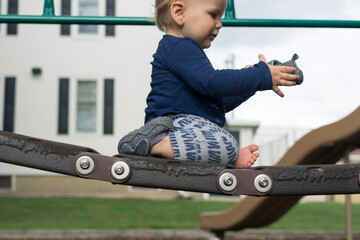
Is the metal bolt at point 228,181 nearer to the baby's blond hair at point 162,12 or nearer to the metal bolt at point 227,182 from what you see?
the metal bolt at point 227,182

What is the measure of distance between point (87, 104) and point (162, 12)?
1047 cm

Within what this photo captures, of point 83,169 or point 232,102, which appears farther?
point 232,102

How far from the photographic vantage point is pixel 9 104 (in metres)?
11.2

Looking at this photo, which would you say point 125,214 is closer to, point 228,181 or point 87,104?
point 87,104

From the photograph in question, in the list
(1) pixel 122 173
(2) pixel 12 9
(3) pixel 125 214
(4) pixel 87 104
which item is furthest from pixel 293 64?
(2) pixel 12 9

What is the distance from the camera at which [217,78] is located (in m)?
1.16

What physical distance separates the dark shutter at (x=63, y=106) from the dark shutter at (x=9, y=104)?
0.97 m

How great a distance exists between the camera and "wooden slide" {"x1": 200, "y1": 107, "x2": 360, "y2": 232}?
2658 millimetres

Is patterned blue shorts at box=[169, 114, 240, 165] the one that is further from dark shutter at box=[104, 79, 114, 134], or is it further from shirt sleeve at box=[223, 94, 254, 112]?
dark shutter at box=[104, 79, 114, 134]

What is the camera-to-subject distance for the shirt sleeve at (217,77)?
1164 mm

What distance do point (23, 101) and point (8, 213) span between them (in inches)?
145

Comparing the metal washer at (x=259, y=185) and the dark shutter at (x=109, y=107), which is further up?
the dark shutter at (x=109, y=107)

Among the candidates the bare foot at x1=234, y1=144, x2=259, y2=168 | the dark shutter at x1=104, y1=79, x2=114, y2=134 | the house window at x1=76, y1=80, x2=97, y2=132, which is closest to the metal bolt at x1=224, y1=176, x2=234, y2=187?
the bare foot at x1=234, y1=144, x2=259, y2=168

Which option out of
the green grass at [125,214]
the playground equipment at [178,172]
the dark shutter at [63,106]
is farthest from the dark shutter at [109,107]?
the playground equipment at [178,172]
